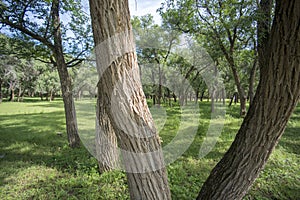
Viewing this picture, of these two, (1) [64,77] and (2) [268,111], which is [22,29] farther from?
Answer: (2) [268,111]

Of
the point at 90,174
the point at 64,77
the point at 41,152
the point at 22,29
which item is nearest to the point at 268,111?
the point at 90,174

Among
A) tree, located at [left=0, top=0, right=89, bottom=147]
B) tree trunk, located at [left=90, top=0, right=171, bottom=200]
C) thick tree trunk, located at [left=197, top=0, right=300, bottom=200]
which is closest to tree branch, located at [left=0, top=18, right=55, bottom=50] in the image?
tree, located at [left=0, top=0, right=89, bottom=147]

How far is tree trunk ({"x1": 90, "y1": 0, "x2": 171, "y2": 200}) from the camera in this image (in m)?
1.26

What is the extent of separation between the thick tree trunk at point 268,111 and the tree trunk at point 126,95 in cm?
77

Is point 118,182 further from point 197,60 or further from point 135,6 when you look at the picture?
point 197,60

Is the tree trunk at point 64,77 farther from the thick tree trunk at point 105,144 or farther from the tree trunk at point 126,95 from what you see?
the tree trunk at point 126,95

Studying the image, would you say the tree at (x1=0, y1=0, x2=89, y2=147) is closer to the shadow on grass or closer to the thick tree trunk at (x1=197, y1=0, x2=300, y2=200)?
the shadow on grass

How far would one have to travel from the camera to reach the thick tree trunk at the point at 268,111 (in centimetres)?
129

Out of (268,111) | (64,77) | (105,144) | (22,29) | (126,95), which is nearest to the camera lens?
(126,95)

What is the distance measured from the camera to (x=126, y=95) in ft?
4.30

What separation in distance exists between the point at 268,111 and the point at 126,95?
1.25 metres

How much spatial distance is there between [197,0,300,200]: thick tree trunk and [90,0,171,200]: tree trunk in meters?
0.77

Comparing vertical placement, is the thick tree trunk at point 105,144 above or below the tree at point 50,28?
below

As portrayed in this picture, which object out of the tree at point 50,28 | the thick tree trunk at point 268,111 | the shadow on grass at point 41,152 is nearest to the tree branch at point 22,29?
the tree at point 50,28
